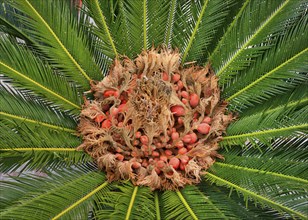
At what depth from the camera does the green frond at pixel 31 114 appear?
2207mm

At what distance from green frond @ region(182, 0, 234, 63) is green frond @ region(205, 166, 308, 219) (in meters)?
0.77

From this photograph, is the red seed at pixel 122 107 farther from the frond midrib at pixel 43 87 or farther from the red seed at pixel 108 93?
the frond midrib at pixel 43 87

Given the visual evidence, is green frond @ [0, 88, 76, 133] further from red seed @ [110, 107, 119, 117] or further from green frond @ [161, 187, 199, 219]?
green frond @ [161, 187, 199, 219]

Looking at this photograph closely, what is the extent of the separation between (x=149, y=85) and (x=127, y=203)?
68 centimetres

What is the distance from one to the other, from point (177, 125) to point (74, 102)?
62cm

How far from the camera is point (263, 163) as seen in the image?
208 cm

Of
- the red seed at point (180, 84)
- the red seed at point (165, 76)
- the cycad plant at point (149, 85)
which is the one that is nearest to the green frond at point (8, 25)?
the cycad plant at point (149, 85)

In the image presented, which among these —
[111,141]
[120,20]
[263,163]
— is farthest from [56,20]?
[263,163]

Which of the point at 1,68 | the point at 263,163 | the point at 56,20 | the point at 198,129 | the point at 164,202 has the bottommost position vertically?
the point at 164,202

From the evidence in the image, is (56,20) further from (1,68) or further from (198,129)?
(198,129)

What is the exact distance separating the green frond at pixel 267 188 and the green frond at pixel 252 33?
2.01ft

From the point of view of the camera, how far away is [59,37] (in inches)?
94.4

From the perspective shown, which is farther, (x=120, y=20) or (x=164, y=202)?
(x=120, y=20)

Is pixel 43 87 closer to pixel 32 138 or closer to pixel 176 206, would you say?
pixel 32 138
